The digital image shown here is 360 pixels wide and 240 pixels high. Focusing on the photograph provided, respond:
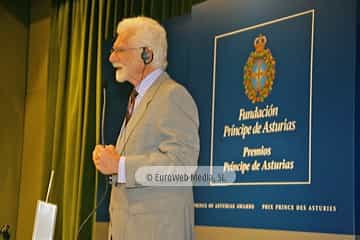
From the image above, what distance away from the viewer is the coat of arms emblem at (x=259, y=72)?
2186 millimetres

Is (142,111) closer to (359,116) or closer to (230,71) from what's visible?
(230,71)

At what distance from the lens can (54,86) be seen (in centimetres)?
443

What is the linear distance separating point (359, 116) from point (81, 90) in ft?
7.96

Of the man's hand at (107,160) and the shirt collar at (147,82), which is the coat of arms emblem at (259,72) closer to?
the shirt collar at (147,82)

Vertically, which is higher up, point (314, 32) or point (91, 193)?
point (314, 32)

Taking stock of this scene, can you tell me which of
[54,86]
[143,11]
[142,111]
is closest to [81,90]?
[54,86]

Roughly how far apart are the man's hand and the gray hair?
400 mm

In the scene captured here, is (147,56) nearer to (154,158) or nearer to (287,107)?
(154,158)

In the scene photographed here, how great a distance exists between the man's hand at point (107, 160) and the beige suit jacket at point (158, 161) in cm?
5

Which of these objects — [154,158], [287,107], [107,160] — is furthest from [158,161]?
[287,107]

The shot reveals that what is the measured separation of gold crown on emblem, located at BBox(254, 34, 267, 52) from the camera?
2227mm

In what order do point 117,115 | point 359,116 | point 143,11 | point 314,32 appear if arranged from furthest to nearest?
point 143,11
point 117,115
point 314,32
point 359,116

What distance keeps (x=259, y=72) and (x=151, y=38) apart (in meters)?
0.49

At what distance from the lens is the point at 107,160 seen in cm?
229
